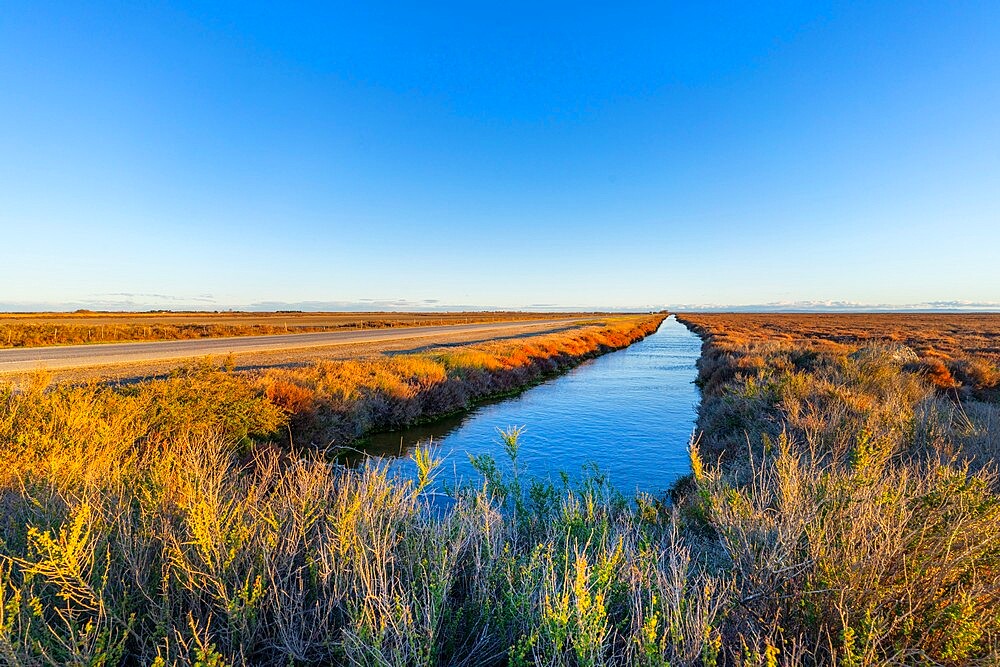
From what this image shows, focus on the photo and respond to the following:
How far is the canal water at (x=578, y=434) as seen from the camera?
30.8ft

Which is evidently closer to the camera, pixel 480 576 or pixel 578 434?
pixel 480 576

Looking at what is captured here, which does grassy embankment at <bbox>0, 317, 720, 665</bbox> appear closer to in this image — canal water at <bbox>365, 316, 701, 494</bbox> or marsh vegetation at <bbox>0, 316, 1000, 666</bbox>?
marsh vegetation at <bbox>0, 316, 1000, 666</bbox>

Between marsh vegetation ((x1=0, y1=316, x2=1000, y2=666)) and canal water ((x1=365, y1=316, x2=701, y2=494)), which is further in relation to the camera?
canal water ((x1=365, y1=316, x2=701, y2=494))

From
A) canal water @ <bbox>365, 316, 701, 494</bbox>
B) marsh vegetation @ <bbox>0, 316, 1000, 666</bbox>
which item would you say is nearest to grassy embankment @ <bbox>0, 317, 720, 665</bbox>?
marsh vegetation @ <bbox>0, 316, 1000, 666</bbox>

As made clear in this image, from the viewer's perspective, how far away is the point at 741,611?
2.53m

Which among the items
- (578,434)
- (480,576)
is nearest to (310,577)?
(480,576)

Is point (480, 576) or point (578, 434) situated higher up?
point (480, 576)

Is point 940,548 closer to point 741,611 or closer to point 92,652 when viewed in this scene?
point 741,611

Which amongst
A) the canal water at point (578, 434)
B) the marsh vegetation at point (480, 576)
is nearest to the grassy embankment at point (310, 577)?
the marsh vegetation at point (480, 576)

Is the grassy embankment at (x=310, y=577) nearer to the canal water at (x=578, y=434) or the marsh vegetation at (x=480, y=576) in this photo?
the marsh vegetation at (x=480, y=576)

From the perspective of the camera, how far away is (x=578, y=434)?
1241 centimetres

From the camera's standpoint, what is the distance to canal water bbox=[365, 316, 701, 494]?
939cm

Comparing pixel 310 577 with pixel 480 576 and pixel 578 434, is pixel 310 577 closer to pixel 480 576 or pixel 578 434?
pixel 480 576

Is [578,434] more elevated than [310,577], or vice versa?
[310,577]
